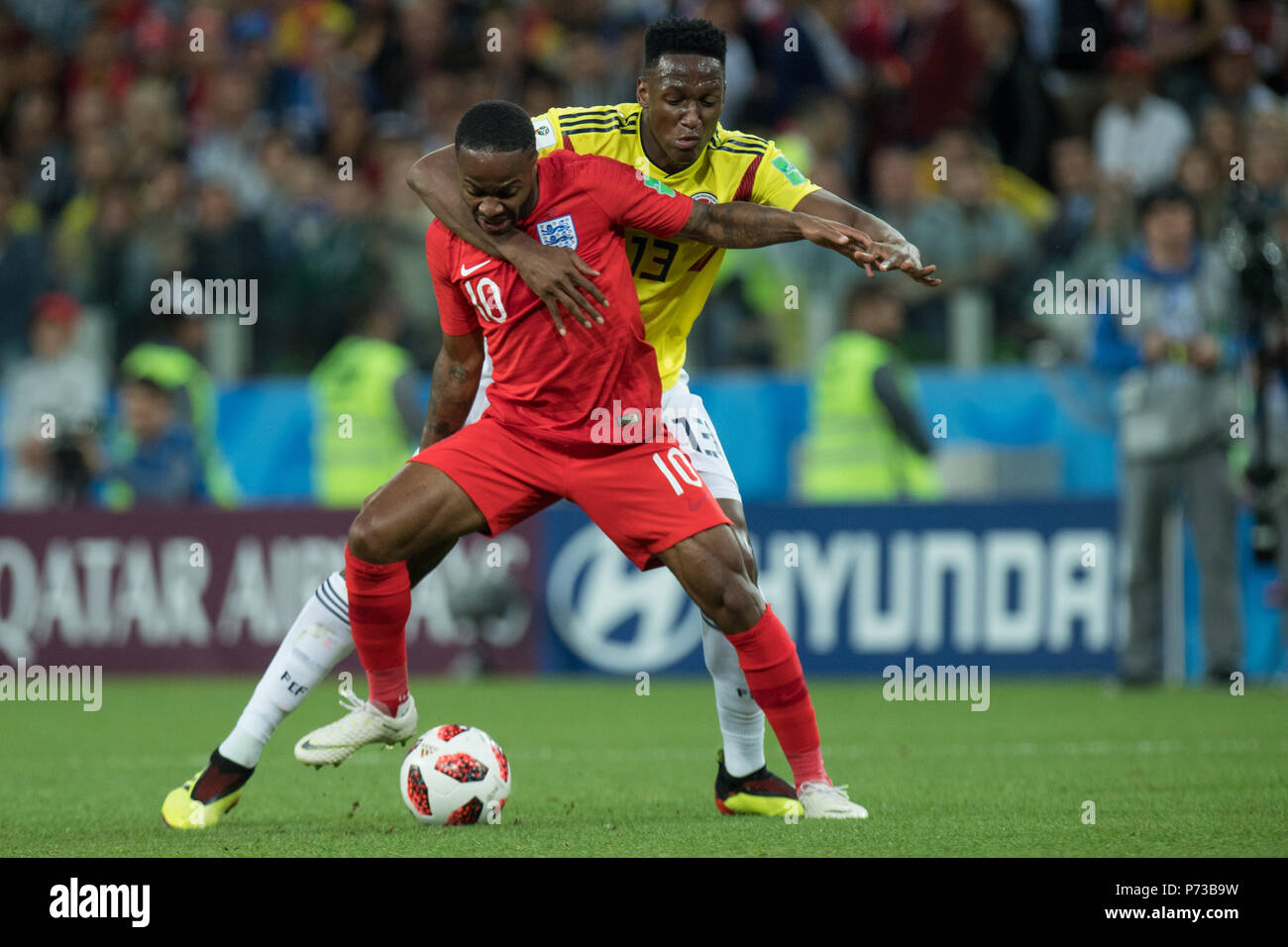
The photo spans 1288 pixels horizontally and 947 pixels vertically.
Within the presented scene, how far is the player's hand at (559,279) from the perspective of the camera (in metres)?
5.70

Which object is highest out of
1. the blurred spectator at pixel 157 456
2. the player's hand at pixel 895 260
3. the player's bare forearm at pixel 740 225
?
the player's bare forearm at pixel 740 225

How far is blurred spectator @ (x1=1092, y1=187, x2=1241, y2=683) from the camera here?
1104 cm

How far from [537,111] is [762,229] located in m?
8.28

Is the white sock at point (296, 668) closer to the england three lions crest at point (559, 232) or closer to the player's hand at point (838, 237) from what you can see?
the england three lions crest at point (559, 232)

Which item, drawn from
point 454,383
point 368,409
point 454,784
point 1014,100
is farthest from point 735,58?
point 454,784

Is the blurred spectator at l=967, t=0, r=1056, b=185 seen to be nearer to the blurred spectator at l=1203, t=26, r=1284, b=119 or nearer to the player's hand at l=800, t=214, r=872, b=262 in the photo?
the blurred spectator at l=1203, t=26, r=1284, b=119

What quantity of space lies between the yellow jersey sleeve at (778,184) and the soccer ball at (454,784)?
2.01 m

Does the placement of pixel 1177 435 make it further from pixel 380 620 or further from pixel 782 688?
pixel 380 620

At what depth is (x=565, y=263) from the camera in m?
5.74

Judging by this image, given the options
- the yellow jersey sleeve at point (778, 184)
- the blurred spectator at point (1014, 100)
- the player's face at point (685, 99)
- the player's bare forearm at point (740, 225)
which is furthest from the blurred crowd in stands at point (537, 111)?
the player's bare forearm at point (740, 225)

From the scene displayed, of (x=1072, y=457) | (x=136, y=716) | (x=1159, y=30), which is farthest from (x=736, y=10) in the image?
(x=136, y=716)

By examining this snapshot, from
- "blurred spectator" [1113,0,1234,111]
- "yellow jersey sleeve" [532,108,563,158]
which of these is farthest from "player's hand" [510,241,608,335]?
"blurred spectator" [1113,0,1234,111]

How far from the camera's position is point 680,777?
746cm

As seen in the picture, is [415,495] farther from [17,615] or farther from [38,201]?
[38,201]
